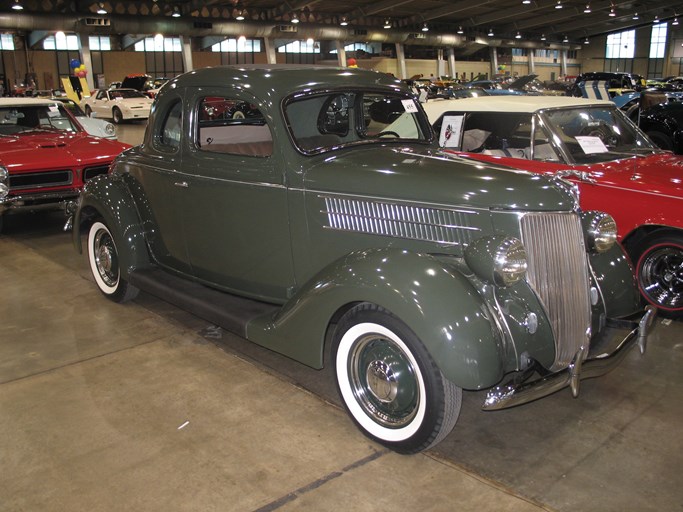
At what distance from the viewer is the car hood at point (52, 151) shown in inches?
285

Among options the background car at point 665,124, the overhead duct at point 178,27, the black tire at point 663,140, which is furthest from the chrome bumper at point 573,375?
the overhead duct at point 178,27

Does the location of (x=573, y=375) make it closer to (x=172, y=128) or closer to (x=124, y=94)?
(x=172, y=128)

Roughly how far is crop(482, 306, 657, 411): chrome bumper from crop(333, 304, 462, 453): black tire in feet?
0.74

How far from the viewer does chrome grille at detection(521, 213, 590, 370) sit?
3.00m

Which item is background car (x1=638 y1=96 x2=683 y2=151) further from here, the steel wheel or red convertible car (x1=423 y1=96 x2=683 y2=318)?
the steel wheel

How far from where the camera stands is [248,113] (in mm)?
4496

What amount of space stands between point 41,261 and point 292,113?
410 cm

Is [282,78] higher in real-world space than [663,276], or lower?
higher

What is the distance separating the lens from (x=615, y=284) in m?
3.50

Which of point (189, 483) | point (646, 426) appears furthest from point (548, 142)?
point (189, 483)

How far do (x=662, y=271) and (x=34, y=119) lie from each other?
26.4ft

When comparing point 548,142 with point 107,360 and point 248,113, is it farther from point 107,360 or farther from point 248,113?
point 107,360

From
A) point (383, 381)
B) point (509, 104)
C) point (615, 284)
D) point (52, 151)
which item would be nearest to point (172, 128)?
point (383, 381)

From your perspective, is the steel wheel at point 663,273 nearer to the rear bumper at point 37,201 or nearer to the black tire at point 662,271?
the black tire at point 662,271
